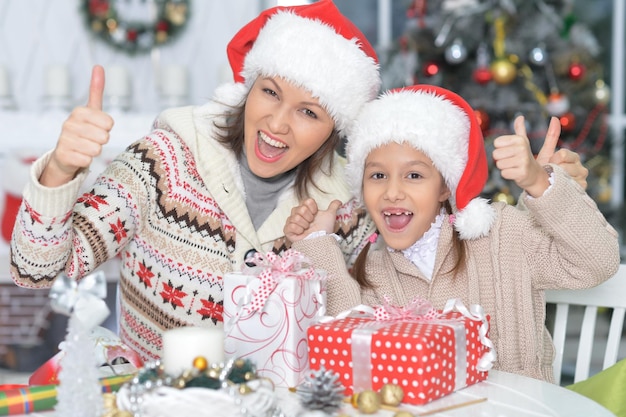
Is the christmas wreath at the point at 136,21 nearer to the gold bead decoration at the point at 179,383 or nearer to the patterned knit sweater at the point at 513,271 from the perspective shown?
the patterned knit sweater at the point at 513,271

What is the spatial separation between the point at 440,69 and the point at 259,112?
1.75m

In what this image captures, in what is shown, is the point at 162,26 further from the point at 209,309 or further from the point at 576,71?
the point at 209,309

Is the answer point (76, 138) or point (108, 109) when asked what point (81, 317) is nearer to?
point (76, 138)

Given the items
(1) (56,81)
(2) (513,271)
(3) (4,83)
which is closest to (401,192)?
(2) (513,271)

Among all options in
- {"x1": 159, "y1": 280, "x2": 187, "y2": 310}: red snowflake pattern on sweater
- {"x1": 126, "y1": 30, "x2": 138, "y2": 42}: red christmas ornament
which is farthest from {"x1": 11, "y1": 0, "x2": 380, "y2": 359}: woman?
{"x1": 126, "y1": 30, "x2": 138, "y2": 42}: red christmas ornament

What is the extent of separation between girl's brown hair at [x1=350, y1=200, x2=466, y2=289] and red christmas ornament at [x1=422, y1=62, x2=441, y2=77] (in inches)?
63.5

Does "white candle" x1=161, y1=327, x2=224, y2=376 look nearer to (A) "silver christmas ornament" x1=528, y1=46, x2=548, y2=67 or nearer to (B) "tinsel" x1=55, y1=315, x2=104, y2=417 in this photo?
(B) "tinsel" x1=55, y1=315, x2=104, y2=417

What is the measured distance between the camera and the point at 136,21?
13.8 ft

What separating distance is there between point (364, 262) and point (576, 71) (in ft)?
6.37

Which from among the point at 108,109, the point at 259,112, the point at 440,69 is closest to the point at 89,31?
the point at 108,109

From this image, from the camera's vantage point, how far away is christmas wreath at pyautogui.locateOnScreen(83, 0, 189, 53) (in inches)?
164

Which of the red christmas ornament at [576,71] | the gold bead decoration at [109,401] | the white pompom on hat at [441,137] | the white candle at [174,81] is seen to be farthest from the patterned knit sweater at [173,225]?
the white candle at [174,81]

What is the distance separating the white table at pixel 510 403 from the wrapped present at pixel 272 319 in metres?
0.05

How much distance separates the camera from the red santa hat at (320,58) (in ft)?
5.65
